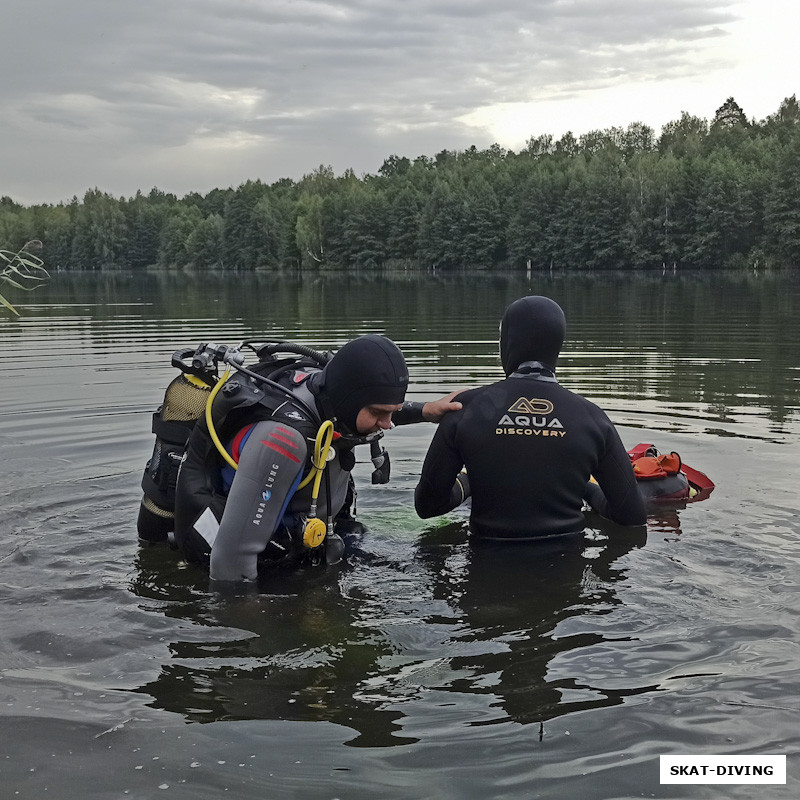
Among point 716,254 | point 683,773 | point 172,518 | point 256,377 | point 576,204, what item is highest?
point 576,204

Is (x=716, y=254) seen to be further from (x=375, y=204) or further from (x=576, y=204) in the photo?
(x=375, y=204)

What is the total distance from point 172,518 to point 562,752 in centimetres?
297

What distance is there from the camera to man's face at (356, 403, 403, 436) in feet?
14.9

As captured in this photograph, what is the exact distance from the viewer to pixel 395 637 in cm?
441

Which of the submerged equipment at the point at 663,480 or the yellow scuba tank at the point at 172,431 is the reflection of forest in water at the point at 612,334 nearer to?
the submerged equipment at the point at 663,480

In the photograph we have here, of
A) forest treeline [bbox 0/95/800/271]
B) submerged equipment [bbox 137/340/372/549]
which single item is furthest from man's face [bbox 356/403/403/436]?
forest treeline [bbox 0/95/800/271]

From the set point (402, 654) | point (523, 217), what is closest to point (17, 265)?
point (402, 654)

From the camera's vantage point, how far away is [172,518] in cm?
545

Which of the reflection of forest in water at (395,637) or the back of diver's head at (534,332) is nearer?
the reflection of forest in water at (395,637)

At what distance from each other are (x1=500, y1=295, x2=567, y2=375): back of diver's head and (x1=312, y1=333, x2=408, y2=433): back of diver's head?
777mm

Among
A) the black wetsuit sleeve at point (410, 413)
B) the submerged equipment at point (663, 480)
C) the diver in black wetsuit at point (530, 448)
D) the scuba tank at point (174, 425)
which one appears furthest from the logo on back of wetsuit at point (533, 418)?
the submerged equipment at point (663, 480)

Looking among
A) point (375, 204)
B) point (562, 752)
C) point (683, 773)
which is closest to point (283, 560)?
point (562, 752)

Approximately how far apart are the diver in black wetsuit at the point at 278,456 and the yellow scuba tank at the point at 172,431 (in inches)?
12.9

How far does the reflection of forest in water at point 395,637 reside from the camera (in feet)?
12.2
